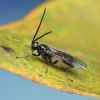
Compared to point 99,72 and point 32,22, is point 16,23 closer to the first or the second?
point 32,22

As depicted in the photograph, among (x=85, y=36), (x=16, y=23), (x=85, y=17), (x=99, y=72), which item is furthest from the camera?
(x=85, y=17)

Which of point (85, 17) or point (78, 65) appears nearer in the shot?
point (78, 65)

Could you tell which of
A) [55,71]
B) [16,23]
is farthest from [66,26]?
[55,71]

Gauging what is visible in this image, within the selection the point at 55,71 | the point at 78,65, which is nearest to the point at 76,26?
the point at 78,65

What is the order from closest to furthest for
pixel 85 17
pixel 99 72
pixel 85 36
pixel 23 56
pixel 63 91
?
pixel 63 91
pixel 23 56
pixel 99 72
pixel 85 36
pixel 85 17

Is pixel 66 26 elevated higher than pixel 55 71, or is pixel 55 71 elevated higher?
pixel 55 71

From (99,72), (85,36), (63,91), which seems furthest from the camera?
(85,36)

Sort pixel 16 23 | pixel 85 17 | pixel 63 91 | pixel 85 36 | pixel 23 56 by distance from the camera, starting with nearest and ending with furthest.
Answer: pixel 63 91
pixel 23 56
pixel 16 23
pixel 85 36
pixel 85 17

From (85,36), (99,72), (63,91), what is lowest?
(85,36)

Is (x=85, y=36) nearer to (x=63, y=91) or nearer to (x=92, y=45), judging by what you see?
(x=92, y=45)
